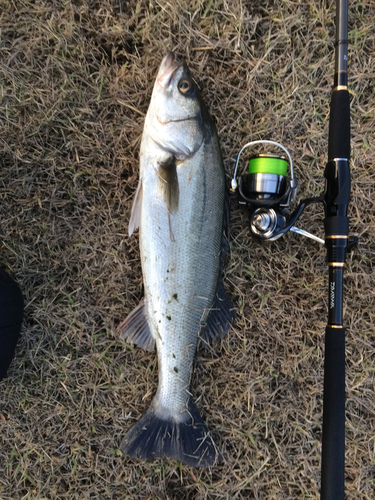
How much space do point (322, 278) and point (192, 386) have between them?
1096 millimetres

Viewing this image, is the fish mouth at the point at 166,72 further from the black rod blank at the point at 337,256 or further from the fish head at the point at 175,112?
the black rod blank at the point at 337,256

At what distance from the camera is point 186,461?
6.92 feet

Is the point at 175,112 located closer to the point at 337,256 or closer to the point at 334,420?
the point at 337,256

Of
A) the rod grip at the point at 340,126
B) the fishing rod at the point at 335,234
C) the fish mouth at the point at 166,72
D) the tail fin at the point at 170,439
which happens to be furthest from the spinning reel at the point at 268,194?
the tail fin at the point at 170,439

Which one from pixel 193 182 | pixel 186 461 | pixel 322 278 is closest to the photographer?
pixel 193 182

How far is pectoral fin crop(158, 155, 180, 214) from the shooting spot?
190 centimetres

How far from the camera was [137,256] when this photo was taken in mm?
2227

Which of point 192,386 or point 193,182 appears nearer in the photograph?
point 193,182

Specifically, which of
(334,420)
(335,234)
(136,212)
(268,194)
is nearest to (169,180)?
(136,212)

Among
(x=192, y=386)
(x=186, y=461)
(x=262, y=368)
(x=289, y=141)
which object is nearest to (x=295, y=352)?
(x=262, y=368)

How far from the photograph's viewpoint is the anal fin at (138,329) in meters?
2.11

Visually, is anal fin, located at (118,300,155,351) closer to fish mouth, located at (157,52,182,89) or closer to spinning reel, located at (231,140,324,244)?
spinning reel, located at (231,140,324,244)

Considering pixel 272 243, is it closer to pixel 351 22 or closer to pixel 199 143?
pixel 199 143

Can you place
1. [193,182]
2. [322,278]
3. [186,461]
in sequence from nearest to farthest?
[193,182] → [186,461] → [322,278]
